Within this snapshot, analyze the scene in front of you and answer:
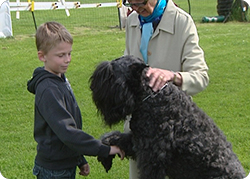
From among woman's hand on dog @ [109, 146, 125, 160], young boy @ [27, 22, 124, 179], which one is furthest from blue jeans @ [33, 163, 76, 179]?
woman's hand on dog @ [109, 146, 125, 160]

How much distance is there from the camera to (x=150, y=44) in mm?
3143

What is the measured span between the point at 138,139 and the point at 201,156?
0.46 m

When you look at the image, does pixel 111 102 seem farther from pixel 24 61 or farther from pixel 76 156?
pixel 24 61

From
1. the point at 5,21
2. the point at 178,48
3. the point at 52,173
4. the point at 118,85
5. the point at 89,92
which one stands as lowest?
the point at 89,92

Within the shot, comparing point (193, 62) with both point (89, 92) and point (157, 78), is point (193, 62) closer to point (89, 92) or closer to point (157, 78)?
point (157, 78)


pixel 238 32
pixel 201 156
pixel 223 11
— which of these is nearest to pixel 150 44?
pixel 201 156

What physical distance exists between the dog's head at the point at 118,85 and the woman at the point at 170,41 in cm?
40

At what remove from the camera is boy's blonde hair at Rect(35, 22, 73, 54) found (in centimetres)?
286

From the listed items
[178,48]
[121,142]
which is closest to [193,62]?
[178,48]

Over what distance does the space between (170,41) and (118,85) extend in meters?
0.73

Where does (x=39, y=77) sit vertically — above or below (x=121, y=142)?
above

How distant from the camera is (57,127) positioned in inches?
106

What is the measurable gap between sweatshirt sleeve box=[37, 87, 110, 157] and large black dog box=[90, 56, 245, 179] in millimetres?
234

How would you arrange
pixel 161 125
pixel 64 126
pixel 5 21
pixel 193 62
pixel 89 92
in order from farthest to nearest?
pixel 5 21, pixel 89 92, pixel 193 62, pixel 64 126, pixel 161 125
